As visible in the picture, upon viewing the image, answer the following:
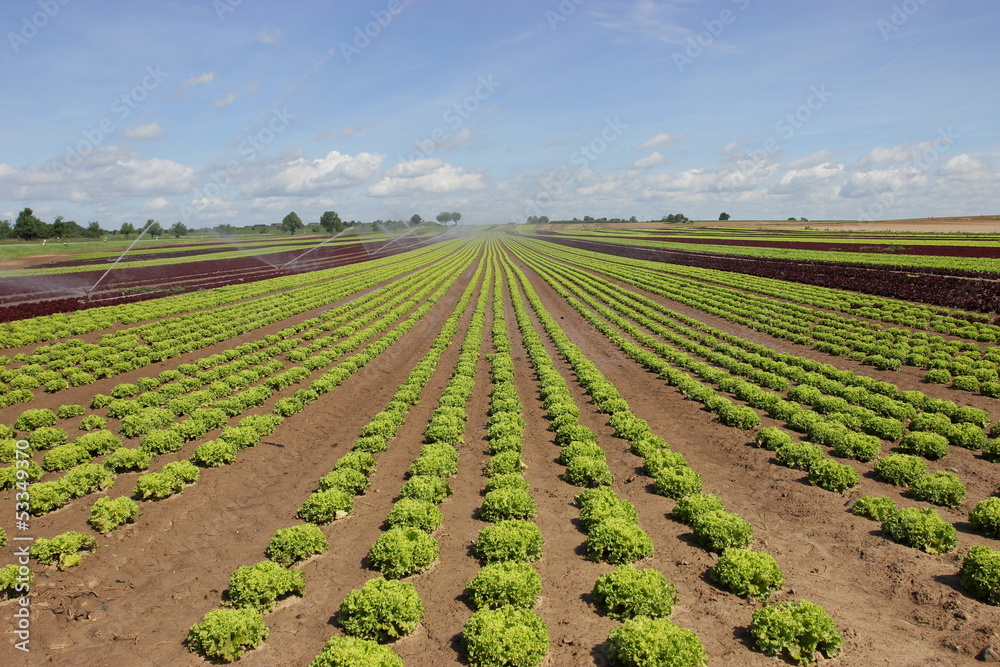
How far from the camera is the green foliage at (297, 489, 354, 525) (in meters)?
11.1

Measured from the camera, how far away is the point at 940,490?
1145 centimetres

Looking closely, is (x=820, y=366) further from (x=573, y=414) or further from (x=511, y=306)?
(x=511, y=306)

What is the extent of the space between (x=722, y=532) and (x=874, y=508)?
362cm

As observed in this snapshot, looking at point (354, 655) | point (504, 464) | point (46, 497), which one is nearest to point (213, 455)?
point (46, 497)

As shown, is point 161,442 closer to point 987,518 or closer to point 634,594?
point 634,594

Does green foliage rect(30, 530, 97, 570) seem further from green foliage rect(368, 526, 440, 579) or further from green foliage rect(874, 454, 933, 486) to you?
green foliage rect(874, 454, 933, 486)

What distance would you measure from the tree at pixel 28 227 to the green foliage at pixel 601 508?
533ft

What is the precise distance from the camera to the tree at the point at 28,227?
416 feet

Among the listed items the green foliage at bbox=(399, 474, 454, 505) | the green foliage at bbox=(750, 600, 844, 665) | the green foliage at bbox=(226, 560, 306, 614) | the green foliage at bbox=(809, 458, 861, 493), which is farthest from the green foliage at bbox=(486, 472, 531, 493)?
the green foliage at bbox=(809, 458, 861, 493)

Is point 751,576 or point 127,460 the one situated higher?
point 127,460

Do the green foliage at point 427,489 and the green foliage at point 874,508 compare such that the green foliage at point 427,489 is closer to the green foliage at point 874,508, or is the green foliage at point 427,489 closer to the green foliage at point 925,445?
the green foliage at point 874,508

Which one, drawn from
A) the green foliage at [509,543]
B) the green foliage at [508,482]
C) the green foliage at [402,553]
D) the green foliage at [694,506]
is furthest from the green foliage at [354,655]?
the green foliage at [694,506]

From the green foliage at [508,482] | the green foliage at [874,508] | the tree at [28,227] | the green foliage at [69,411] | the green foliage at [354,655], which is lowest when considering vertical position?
the green foliage at [874,508]

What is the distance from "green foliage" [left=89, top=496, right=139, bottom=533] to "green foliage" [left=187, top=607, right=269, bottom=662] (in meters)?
4.35
